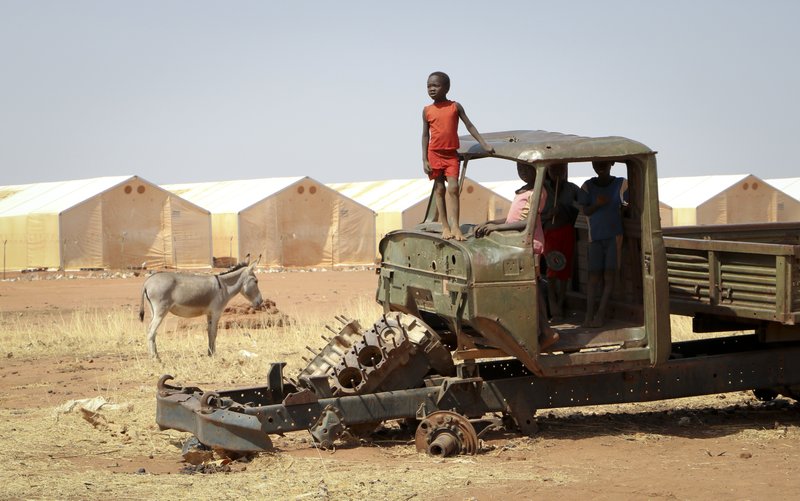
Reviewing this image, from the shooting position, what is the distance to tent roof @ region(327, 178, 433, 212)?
41.1 metres

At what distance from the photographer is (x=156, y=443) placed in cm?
855

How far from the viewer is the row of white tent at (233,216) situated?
3400 cm

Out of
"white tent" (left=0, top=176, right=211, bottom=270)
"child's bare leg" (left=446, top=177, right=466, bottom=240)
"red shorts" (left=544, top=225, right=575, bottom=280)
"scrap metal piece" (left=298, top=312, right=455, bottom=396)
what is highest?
"white tent" (left=0, top=176, right=211, bottom=270)

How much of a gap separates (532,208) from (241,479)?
9.21 feet

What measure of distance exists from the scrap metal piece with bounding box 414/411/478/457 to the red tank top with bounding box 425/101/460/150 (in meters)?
2.03

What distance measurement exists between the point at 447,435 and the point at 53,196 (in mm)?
30959

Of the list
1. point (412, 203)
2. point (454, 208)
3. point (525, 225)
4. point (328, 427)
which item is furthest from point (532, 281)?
point (412, 203)

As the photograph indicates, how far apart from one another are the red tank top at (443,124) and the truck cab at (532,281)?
360 mm

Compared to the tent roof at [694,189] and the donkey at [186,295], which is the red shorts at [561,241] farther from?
the tent roof at [694,189]

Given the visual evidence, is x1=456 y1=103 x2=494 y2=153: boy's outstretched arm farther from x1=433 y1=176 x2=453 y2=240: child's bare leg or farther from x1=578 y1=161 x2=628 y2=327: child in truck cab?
x1=578 y1=161 x2=628 y2=327: child in truck cab

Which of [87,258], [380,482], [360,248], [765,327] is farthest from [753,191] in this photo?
[380,482]

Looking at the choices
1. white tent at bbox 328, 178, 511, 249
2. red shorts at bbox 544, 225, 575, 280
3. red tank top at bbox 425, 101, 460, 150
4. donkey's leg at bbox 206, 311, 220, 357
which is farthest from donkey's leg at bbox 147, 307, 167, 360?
white tent at bbox 328, 178, 511, 249

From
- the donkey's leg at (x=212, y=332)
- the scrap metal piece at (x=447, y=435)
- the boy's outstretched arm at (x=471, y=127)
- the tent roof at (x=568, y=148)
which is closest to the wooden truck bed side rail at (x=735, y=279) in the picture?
the tent roof at (x=568, y=148)

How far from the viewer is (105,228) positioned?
3438 cm
